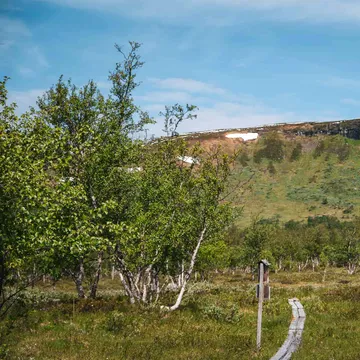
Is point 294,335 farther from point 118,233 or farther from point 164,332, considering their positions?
point 118,233

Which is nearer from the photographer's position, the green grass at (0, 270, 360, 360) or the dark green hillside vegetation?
the dark green hillside vegetation

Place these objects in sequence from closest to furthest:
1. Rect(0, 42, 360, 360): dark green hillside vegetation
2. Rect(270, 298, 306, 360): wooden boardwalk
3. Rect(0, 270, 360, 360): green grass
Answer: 1. Rect(0, 42, 360, 360): dark green hillside vegetation
2. Rect(270, 298, 306, 360): wooden boardwalk
3. Rect(0, 270, 360, 360): green grass

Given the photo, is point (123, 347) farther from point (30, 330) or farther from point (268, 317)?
point (268, 317)

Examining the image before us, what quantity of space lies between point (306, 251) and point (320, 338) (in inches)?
3798

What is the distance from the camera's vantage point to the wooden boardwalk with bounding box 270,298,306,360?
541 inches

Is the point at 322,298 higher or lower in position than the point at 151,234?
lower

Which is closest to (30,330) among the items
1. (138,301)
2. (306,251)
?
(138,301)

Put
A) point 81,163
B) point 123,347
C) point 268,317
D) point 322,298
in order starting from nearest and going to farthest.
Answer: point 123,347 < point 81,163 < point 268,317 < point 322,298

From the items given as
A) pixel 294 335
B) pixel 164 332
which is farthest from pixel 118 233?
pixel 294 335

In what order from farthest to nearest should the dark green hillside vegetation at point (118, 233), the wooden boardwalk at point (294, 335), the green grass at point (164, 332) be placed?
1. the green grass at point (164, 332)
2. the wooden boardwalk at point (294, 335)
3. the dark green hillside vegetation at point (118, 233)

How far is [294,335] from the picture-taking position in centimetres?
1728

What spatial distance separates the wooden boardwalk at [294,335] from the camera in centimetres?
1375

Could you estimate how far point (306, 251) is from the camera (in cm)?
10875

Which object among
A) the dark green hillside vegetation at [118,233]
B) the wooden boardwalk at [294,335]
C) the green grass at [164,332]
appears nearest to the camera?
the dark green hillside vegetation at [118,233]
